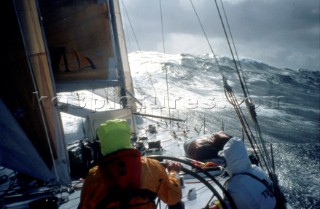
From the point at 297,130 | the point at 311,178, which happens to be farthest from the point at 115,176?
the point at 297,130

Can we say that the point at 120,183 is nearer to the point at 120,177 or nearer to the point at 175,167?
the point at 120,177

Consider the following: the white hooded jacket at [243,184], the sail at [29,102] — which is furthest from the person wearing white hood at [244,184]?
the sail at [29,102]

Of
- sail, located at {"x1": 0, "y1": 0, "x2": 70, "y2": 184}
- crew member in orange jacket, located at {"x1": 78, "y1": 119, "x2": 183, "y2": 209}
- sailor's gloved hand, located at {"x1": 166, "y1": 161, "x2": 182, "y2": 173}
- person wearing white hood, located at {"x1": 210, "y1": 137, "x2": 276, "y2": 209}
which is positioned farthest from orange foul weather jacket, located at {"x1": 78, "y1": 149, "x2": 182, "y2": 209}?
sail, located at {"x1": 0, "y1": 0, "x2": 70, "y2": 184}

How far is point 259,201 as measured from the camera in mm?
2539

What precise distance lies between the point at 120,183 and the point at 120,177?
0.04m

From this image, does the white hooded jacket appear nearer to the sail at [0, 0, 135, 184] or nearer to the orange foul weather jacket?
the orange foul weather jacket

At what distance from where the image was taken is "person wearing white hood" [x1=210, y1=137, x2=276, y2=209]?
2510 millimetres

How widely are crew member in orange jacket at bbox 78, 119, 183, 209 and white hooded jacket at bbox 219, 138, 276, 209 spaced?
90 cm

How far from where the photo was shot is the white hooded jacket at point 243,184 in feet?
8.23

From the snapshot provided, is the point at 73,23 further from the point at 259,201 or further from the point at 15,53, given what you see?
the point at 259,201

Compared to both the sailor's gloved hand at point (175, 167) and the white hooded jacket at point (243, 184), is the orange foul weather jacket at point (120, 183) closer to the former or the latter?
the sailor's gloved hand at point (175, 167)

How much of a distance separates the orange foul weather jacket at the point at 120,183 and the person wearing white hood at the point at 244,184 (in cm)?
97

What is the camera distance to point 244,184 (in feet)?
8.38

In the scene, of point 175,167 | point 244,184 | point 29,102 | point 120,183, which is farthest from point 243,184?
point 29,102
